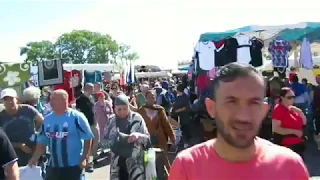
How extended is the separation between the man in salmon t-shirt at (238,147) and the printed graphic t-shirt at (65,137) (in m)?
3.39

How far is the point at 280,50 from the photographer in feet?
32.1

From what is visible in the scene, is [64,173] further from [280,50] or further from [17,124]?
[280,50]

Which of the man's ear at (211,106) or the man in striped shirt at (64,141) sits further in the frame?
the man in striped shirt at (64,141)

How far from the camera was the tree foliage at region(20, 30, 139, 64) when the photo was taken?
9462 centimetres

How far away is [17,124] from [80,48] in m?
91.0

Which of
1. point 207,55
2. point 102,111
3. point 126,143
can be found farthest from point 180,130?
point 126,143

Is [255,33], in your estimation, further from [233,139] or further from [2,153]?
[233,139]

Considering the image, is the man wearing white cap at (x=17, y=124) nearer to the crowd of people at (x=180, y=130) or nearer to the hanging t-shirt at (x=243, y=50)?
the crowd of people at (x=180, y=130)

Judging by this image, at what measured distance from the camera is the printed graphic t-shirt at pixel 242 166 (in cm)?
178

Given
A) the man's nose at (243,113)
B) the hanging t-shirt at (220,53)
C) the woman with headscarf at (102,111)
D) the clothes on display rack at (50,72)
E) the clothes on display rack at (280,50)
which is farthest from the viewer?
the clothes on display rack at (280,50)

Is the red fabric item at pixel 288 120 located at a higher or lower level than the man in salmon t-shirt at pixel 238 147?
lower

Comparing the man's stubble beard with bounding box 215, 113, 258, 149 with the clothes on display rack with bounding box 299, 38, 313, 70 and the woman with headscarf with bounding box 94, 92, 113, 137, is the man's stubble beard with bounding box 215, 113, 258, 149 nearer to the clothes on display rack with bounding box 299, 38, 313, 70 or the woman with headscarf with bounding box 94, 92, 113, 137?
the woman with headscarf with bounding box 94, 92, 113, 137

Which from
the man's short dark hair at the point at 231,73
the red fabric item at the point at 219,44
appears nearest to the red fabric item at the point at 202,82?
the red fabric item at the point at 219,44

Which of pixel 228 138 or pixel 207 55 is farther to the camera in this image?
pixel 207 55
